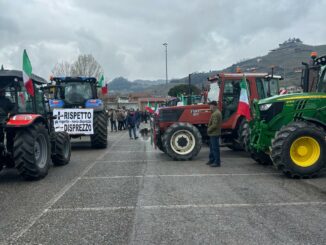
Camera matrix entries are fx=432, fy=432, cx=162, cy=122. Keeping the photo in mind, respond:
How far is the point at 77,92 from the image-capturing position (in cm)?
1684

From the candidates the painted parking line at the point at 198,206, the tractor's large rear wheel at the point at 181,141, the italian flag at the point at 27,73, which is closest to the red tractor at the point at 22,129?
the italian flag at the point at 27,73

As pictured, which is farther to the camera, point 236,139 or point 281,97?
point 236,139

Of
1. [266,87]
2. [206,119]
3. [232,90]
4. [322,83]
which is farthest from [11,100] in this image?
[266,87]

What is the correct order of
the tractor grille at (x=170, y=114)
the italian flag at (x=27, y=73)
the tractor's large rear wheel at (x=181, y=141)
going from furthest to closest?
1. the tractor grille at (x=170, y=114)
2. the tractor's large rear wheel at (x=181, y=141)
3. the italian flag at (x=27, y=73)

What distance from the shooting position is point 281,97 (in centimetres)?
988

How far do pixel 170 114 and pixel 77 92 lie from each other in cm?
539

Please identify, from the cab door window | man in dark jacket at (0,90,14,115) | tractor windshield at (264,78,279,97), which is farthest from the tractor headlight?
man in dark jacket at (0,90,14,115)

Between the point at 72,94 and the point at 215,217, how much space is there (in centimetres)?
1189

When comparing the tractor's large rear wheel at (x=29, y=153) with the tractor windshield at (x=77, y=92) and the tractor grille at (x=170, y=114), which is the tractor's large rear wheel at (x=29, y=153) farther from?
the tractor windshield at (x=77, y=92)

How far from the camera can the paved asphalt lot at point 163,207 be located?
523cm

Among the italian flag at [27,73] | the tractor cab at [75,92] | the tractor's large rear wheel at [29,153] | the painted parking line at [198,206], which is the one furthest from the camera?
the tractor cab at [75,92]

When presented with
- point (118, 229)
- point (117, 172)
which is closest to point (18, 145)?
point (117, 172)

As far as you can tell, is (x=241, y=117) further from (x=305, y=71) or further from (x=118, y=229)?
(x=118, y=229)

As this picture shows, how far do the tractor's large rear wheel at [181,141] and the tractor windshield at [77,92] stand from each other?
5650 mm
